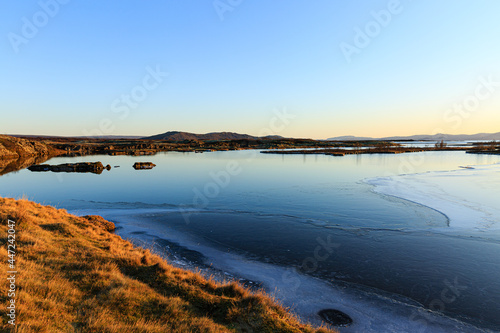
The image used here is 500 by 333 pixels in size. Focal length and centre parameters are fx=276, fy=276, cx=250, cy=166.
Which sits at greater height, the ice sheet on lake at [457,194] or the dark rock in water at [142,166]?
the dark rock in water at [142,166]

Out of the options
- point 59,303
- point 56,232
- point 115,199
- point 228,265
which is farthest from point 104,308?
point 115,199

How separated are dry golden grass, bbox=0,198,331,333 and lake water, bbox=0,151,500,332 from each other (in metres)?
2.08

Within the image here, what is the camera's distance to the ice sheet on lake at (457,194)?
55.0ft

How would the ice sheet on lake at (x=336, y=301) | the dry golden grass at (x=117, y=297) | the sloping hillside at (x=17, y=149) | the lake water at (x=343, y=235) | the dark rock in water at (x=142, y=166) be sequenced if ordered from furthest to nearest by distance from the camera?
the sloping hillside at (x=17, y=149) < the dark rock in water at (x=142, y=166) < the lake water at (x=343, y=235) < the ice sheet on lake at (x=336, y=301) < the dry golden grass at (x=117, y=297)

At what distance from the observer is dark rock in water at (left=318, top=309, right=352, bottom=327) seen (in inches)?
307

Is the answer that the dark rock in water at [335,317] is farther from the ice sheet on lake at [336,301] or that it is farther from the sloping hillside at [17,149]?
the sloping hillside at [17,149]

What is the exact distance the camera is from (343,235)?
14742mm

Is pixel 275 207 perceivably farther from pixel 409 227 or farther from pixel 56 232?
pixel 56 232

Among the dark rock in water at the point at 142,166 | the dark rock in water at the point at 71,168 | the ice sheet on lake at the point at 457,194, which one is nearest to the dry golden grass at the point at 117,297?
the ice sheet on lake at the point at 457,194

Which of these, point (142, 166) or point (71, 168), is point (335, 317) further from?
point (71, 168)

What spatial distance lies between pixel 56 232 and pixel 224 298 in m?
8.35

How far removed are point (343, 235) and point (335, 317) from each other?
23.4 feet

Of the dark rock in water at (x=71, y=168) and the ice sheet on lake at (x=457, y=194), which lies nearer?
the ice sheet on lake at (x=457, y=194)

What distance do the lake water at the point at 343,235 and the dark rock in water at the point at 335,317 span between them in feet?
0.90
